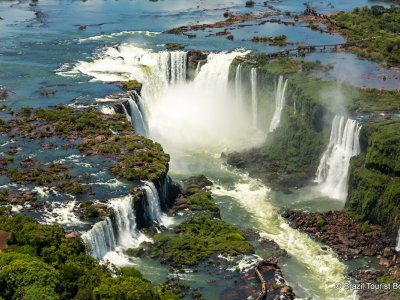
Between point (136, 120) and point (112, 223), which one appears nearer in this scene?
point (112, 223)

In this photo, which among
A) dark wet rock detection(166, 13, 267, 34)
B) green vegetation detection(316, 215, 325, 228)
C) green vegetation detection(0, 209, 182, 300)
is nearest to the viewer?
green vegetation detection(0, 209, 182, 300)

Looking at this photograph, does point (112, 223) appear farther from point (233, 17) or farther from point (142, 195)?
point (233, 17)

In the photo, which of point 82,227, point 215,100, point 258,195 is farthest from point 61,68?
point 82,227


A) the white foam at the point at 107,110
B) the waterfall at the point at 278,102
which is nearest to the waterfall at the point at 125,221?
the white foam at the point at 107,110

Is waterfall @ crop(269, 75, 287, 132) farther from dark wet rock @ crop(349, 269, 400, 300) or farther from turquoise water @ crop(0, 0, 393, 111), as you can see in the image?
dark wet rock @ crop(349, 269, 400, 300)

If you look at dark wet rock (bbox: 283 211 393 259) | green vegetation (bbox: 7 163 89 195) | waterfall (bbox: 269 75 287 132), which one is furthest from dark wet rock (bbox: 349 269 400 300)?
waterfall (bbox: 269 75 287 132)

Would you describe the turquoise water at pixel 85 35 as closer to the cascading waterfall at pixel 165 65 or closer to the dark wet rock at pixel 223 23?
the dark wet rock at pixel 223 23
